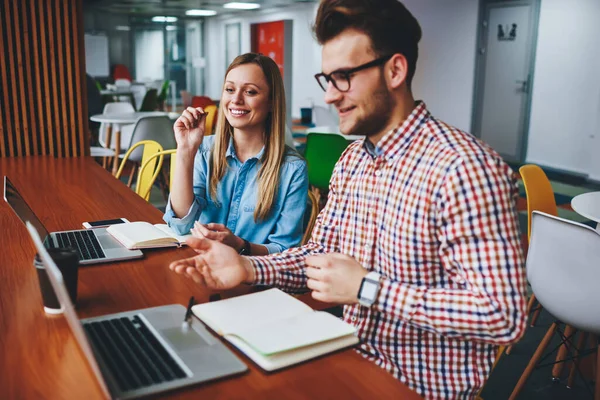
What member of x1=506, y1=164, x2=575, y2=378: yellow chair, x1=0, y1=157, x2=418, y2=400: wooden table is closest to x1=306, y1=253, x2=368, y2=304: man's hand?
x1=0, y1=157, x2=418, y2=400: wooden table

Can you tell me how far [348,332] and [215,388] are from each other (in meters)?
0.30

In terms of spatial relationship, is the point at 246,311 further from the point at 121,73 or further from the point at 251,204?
the point at 121,73

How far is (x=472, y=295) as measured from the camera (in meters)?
1.12

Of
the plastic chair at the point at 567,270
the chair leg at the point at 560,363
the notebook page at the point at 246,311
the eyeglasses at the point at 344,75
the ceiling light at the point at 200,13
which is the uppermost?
the ceiling light at the point at 200,13

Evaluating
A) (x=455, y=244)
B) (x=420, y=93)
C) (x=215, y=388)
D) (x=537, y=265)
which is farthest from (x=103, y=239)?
(x=420, y=93)

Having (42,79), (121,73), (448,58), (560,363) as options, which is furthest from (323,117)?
(121,73)

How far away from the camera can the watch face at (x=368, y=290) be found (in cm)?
118

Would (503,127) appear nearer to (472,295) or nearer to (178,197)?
(178,197)

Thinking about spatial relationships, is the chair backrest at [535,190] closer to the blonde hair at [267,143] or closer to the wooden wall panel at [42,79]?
the blonde hair at [267,143]

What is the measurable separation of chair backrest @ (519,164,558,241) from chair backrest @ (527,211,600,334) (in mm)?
506

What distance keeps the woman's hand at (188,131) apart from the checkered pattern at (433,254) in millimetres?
859

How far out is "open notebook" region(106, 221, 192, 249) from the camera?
6.03ft

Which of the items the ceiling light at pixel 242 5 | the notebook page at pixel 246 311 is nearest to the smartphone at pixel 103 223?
the notebook page at pixel 246 311

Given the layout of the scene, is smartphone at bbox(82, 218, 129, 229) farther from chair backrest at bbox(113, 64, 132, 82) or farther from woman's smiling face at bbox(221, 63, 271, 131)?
chair backrest at bbox(113, 64, 132, 82)
